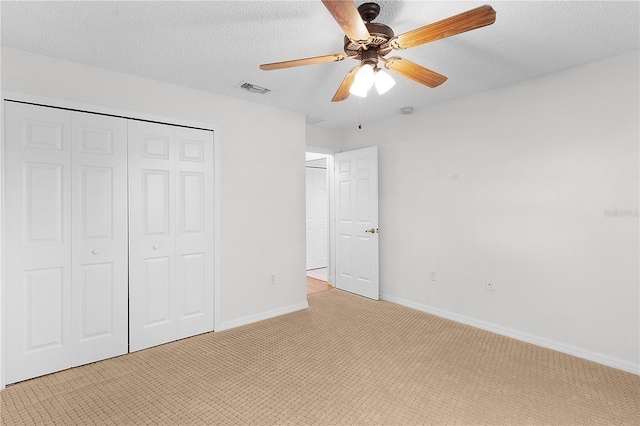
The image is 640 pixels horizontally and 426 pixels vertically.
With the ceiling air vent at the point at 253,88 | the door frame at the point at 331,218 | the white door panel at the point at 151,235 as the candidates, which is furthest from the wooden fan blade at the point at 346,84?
the door frame at the point at 331,218

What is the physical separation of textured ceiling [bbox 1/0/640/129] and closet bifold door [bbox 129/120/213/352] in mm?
606

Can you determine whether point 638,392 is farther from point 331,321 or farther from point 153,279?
point 153,279

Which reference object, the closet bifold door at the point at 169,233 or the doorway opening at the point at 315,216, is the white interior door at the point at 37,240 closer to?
the closet bifold door at the point at 169,233

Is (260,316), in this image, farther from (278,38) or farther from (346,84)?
(278,38)

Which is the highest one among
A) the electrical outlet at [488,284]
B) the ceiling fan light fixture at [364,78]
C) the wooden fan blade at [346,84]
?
the wooden fan blade at [346,84]

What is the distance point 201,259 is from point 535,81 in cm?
358

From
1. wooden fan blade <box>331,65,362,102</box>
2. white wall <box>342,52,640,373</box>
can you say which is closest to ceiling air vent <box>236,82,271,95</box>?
wooden fan blade <box>331,65,362,102</box>

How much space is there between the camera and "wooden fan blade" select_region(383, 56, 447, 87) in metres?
1.97

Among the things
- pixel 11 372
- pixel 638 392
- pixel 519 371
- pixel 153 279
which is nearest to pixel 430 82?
pixel 519 371

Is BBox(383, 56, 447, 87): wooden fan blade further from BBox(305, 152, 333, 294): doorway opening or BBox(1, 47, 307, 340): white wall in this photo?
BBox(305, 152, 333, 294): doorway opening

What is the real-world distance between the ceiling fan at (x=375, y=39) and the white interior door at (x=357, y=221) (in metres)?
2.35

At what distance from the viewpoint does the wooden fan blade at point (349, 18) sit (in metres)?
1.40

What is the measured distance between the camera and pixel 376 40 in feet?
6.02

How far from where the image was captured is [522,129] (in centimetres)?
314
